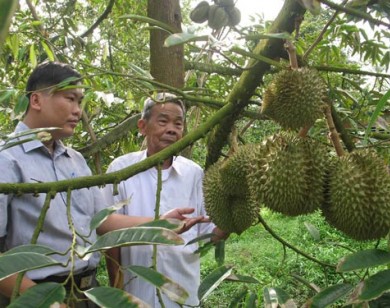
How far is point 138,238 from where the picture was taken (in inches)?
22.6

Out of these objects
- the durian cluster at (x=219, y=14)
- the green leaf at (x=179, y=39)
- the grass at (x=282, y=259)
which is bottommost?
the grass at (x=282, y=259)

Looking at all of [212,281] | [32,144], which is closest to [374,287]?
[212,281]

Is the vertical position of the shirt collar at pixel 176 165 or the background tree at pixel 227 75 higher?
the background tree at pixel 227 75

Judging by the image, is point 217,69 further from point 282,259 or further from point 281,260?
point 281,260

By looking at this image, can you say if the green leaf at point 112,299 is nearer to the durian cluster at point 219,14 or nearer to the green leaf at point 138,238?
the green leaf at point 138,238

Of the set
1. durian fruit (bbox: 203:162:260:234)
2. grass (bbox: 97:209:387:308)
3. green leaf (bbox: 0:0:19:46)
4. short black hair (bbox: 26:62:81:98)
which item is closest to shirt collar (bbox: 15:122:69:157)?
short black hair (bbox: 26:62:81:98)

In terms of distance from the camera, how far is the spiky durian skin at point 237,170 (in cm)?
100

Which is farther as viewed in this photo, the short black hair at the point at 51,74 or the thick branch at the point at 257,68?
the short black hair at the point at 51,74

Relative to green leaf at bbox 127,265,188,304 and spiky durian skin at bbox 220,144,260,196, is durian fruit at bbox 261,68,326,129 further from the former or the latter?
green leaf at bbox 127,265,188,304

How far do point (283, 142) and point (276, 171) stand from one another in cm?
6

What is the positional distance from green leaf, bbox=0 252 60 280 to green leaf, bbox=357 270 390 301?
14.5 inches

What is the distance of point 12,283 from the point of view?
1020mm

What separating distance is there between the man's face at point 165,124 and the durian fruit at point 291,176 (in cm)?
61

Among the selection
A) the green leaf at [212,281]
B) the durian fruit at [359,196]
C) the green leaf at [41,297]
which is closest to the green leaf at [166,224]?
the green leaf at [41,297]
